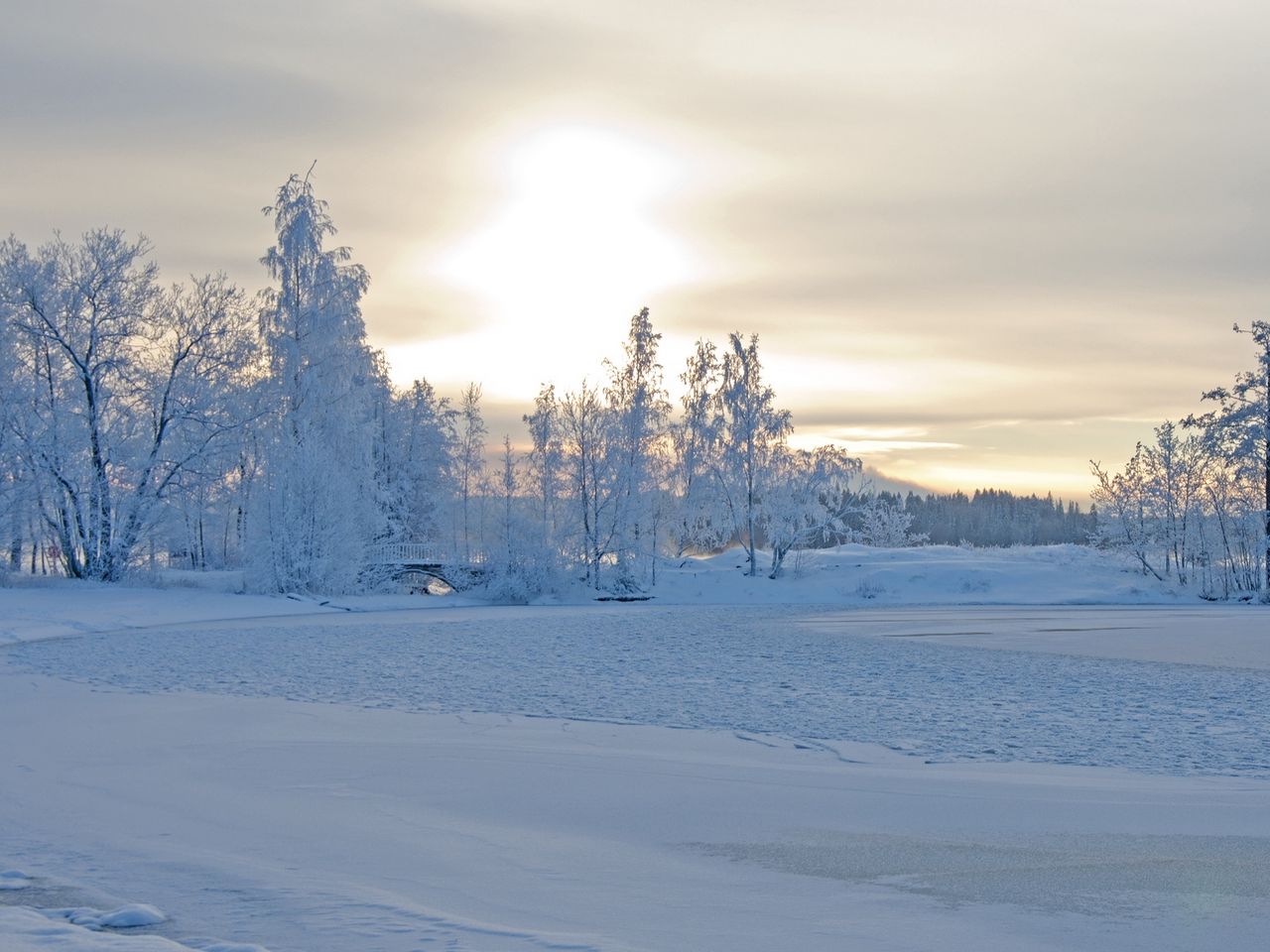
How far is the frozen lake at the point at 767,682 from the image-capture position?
35.2ft

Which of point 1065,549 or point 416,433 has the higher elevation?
point 416,433

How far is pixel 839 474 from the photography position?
52.3 metres

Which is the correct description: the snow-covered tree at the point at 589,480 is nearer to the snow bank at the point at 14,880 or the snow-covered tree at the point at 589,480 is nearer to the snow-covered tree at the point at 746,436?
the snow-covered tree at the point at 746,436

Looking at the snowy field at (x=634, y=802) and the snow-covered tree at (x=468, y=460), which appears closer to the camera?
the snowy field at (x=634, y=802)

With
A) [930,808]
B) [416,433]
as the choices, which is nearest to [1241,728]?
[930,808]

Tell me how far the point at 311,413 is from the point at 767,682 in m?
28.9

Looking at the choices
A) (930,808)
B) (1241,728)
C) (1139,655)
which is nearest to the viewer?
(930,808)

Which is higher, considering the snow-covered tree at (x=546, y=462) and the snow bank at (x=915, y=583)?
the snow-covered tree at (x=546, y=462)

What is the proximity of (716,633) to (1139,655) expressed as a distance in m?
9.33

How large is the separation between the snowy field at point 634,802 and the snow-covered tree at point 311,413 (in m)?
20.6

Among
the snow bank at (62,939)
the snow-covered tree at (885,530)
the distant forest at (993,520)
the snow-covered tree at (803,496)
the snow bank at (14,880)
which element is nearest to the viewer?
the snow bank at (62,939)

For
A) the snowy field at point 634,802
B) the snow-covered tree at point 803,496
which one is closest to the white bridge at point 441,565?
the snow-covered tree at point 803,496

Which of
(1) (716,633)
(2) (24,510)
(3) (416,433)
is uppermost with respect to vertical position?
(3) (416,433)

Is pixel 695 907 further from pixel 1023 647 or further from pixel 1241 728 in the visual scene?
pixel 1023 647
